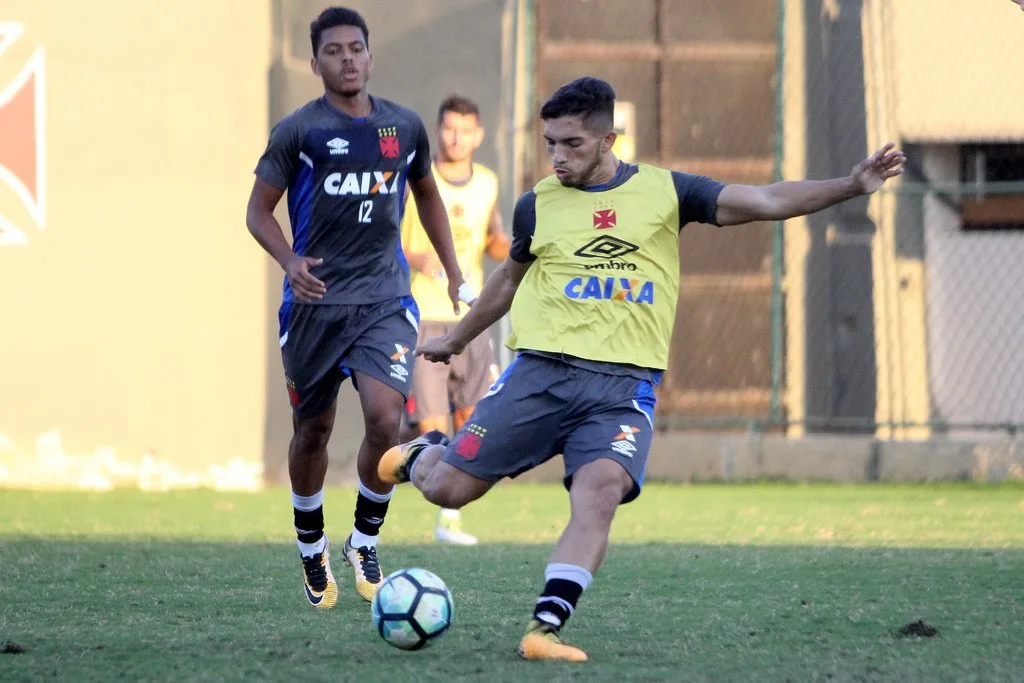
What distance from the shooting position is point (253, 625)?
17.2 ft

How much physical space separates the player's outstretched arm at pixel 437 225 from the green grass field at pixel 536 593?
50.0 inches

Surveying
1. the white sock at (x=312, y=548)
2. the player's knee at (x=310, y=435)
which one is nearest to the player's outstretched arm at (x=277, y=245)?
the player's knee at (x=310, y=435)

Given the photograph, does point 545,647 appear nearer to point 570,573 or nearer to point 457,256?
point 570,573

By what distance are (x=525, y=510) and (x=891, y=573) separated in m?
3.96

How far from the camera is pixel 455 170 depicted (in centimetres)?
916

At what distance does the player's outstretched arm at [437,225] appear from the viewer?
645cm

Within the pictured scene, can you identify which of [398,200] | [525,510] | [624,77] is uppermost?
[624,77]

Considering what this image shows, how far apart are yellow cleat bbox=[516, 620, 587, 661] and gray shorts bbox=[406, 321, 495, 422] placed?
4.50 meters

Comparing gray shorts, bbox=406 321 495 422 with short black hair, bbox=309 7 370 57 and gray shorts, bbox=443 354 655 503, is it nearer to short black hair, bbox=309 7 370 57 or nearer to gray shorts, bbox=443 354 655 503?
short black hair, bbox=309 7 370 57

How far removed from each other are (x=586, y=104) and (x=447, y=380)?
4525 mm

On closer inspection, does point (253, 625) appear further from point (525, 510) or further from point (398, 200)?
point (525, 510)

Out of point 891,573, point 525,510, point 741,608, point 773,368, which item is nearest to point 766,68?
point 773,368

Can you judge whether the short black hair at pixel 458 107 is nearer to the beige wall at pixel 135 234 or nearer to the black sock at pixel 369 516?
the black sock at pixel 369 516

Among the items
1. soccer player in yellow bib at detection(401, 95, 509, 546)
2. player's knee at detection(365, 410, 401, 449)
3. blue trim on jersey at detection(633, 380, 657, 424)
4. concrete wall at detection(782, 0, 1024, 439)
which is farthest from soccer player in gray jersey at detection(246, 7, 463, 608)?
concrete wall at detection(782, 0, 1024, 439)
